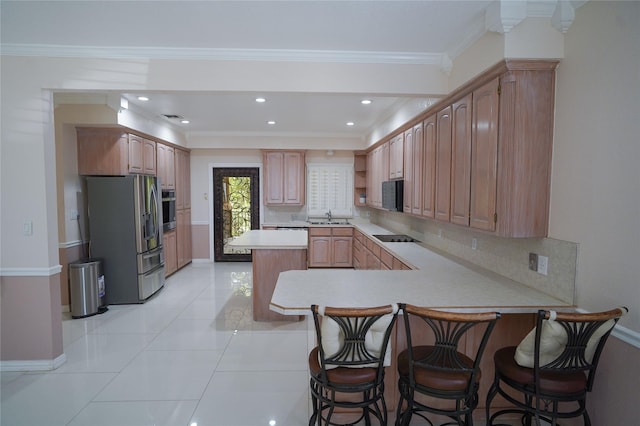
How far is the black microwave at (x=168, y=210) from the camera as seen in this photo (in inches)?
213

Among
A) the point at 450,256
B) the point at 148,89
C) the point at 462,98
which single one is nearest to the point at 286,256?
the point at 450,256

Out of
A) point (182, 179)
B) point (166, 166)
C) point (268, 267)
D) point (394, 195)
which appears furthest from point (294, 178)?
point (268, 267)

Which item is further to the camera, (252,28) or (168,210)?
(168,210)

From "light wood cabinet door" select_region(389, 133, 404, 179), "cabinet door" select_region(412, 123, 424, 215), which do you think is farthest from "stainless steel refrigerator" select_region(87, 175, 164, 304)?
"cabinet door" select_region(412, 123, 424, 215)

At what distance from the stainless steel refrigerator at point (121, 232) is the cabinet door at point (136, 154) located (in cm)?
31

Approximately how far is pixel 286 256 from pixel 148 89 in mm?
2192

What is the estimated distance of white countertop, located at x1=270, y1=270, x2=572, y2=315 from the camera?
75.2 inches

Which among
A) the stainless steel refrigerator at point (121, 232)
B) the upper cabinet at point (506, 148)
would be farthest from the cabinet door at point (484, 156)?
the stainless steel refrigerator at point (121, 232)

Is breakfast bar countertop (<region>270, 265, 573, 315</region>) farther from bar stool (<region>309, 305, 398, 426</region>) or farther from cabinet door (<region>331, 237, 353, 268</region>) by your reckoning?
cabinet door (<region>331, 237, 353, 268</region>)

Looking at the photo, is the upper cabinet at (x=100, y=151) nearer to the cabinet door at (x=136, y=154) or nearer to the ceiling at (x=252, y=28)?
the cabinet door at (x=136, y=154)

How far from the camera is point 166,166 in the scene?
5.67 metres

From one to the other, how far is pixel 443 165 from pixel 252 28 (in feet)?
6.24

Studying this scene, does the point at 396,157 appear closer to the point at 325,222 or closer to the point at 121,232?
the point at 325,222

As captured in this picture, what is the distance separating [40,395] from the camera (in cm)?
248
